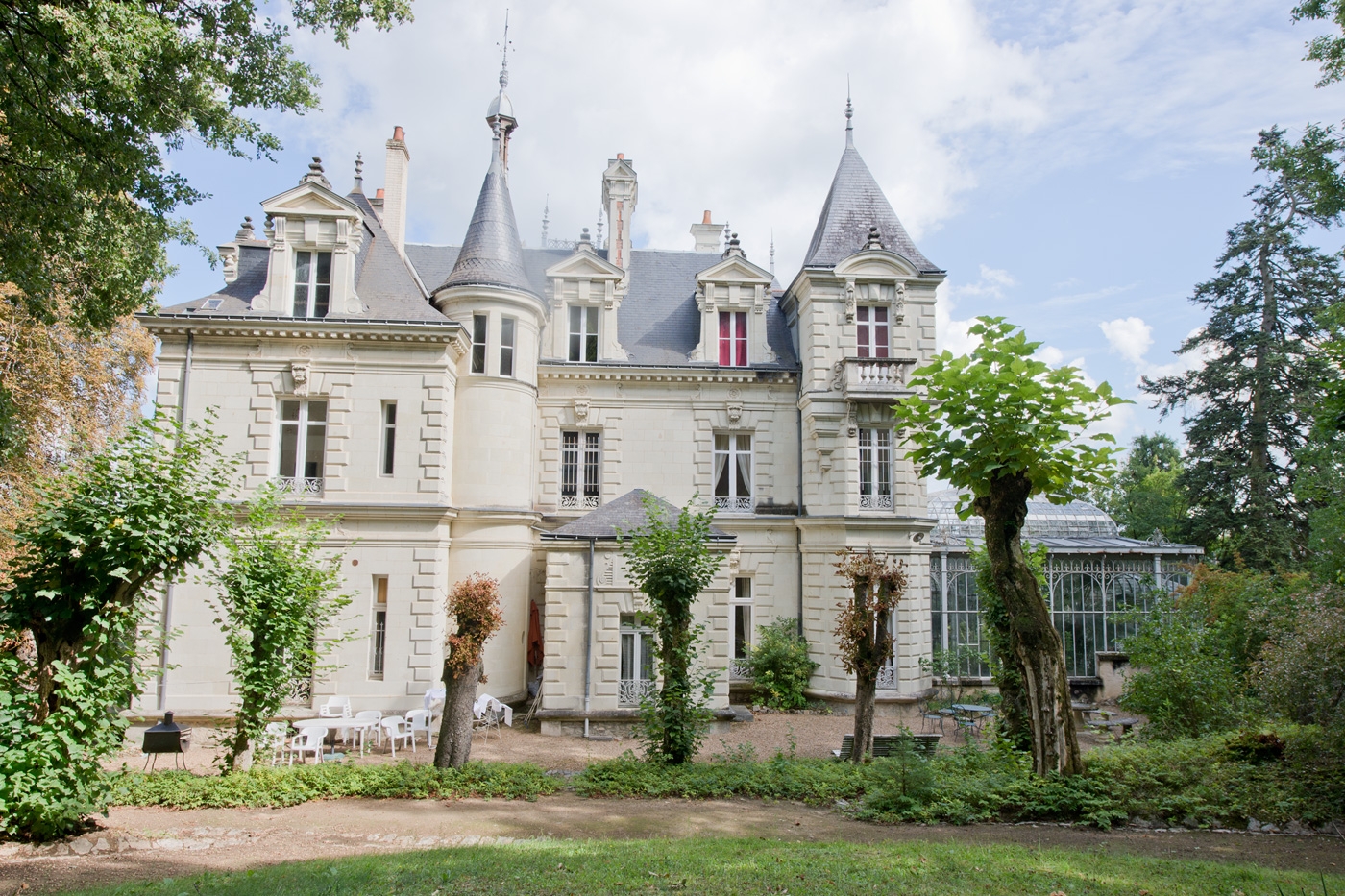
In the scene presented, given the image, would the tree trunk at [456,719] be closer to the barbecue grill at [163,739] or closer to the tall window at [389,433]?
the barbecue grill at [163,739]

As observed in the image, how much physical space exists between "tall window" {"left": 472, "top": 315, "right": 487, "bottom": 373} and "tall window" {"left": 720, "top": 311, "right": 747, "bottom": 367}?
6.76 metres

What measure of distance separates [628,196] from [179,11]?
1484cm

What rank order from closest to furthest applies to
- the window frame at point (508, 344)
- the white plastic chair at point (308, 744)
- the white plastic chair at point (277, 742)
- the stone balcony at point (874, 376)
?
the white plastic chair at point (277, 742), the white plastic chair at point (308, 744), the window frame at point (508, 344), the stone balcony at point (874, 376)

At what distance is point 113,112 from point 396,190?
12561 millimetres

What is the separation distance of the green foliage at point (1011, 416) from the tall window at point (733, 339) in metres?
11.7

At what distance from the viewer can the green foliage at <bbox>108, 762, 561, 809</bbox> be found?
10391 millimetres

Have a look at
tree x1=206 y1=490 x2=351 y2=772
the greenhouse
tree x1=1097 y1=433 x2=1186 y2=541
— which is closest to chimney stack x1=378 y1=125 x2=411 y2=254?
tree x1=206 y1=490 x2=351 y2=772

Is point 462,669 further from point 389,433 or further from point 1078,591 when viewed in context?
point 1078,591

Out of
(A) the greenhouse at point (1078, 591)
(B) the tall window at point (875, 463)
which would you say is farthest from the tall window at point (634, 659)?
(A) the greenhouse at point (1078, 591)

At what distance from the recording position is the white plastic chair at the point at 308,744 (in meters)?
13.2

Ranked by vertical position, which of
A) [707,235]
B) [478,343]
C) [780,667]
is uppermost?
[707,235]

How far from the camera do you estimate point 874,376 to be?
19984 millimetres

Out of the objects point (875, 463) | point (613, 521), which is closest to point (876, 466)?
point (875, 463)

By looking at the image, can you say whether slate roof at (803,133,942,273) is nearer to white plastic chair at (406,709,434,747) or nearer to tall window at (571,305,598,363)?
tall window at (571,305,598,363)
